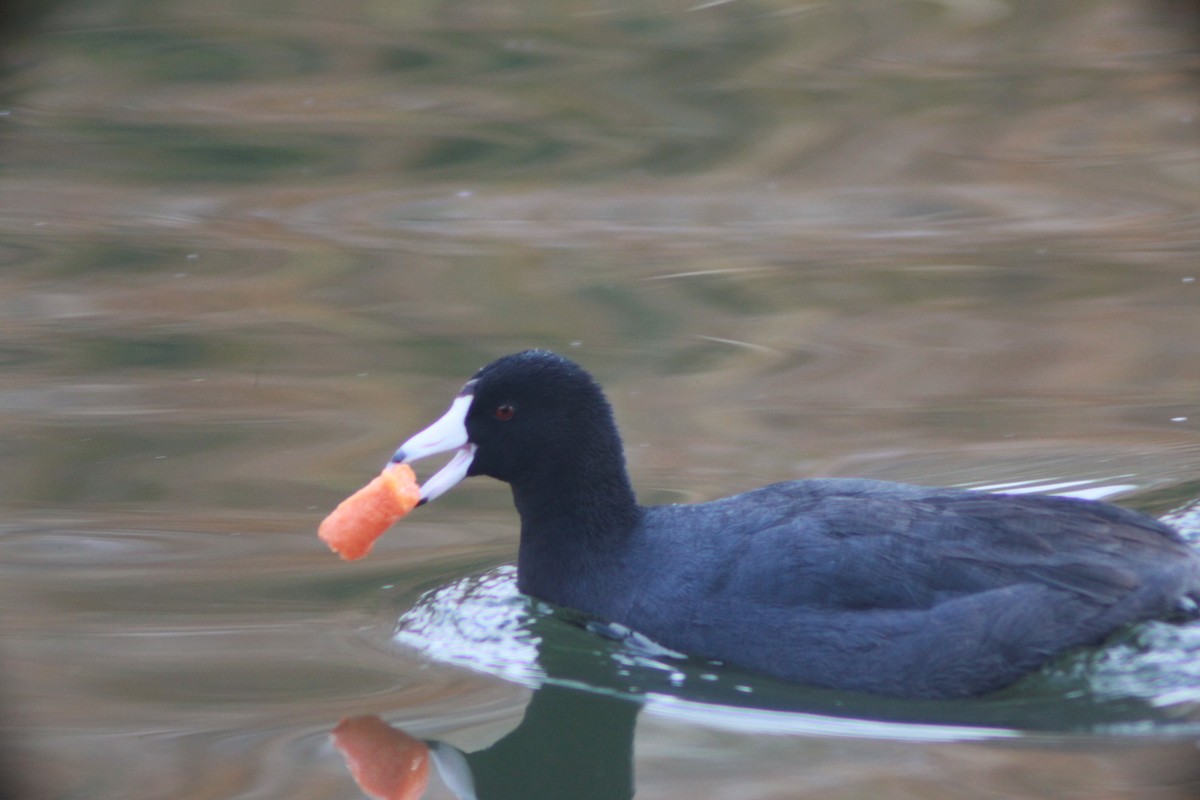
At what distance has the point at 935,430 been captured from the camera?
21.4 ft

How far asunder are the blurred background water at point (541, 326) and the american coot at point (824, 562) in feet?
0.41

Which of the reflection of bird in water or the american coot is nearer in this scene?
the reflection of bird in water

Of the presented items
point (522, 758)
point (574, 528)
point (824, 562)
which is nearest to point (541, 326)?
point (574, 528)

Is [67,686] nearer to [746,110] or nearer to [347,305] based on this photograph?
[347,305]

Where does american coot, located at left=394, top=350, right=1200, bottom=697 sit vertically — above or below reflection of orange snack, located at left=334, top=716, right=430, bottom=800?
above

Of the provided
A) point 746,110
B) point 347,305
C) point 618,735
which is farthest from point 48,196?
point 618,735

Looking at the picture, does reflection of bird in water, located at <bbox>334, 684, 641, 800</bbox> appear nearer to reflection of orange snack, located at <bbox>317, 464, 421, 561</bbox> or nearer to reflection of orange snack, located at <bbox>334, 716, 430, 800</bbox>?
reflection of orange snack, located at <bbox>334, 716, 430, 800</bbox>

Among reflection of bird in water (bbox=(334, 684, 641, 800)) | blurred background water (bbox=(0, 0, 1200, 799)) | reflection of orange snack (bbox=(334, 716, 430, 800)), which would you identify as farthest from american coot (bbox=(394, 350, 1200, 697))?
reflection of orange snack (bbox=(334, 716, 430, 800))

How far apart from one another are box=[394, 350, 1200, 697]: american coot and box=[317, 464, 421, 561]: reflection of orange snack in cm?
8

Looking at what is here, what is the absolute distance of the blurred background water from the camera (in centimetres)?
435

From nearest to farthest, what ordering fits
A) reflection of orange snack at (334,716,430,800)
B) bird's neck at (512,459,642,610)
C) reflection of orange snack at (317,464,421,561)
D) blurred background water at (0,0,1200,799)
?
1. reflection of orange snack at (334,716,430,800)
2. blurred background water at (0,0,1200,799)
3. reflection of orange snack at (317,464,421,561)
4. bird's neck at (512,459,642,610)

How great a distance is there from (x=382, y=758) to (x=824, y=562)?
1384mm

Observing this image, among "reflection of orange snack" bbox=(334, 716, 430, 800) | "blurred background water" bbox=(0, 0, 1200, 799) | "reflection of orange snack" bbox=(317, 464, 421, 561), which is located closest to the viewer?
"reflection of orange snack" bbox=(334, 716, 430, 800)

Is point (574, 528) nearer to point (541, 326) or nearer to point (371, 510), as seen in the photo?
point (371, 510)
